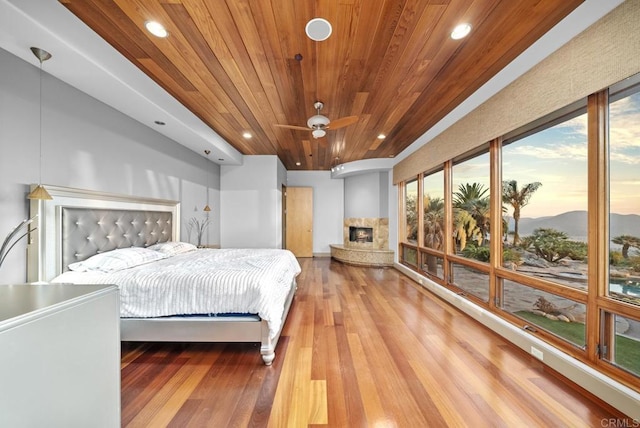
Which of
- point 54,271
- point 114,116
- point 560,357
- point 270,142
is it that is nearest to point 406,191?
point 270,142

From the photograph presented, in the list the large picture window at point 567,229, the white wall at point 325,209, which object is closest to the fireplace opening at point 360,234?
the white wall at point 325,209

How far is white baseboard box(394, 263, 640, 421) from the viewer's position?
59.7 inches

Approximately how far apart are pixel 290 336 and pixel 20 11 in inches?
122

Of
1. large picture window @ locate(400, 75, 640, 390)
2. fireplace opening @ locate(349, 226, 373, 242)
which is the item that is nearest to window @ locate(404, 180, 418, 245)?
fireplace opening @ locate(349, 226, 373, 242)

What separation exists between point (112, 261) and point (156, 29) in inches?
80.6

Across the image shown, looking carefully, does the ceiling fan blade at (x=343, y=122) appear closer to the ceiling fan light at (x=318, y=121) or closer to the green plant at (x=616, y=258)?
the ceiling fan light at (x=318, y=121)

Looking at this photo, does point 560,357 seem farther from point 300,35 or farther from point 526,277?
point 300,35

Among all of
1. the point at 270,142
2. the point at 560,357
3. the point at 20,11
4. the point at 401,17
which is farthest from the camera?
the point at 270,142

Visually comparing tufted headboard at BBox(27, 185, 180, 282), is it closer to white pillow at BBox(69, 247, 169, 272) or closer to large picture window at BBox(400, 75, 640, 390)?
white pillow at BBox(69, 247, 169, 272)

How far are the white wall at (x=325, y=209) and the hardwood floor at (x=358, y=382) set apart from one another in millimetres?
4710

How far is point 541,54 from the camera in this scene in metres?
2.04

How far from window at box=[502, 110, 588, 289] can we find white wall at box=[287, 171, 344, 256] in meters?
5.04

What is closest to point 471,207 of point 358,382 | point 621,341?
point 621,341

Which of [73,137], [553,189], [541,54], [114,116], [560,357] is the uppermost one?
[541,54]
